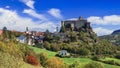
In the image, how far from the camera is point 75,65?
84062 mm

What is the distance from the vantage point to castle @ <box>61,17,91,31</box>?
167 m

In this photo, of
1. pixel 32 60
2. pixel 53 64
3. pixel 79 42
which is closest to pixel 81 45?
pixel 79 42

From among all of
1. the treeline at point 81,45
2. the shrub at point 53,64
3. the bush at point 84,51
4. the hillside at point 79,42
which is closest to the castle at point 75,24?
the hillside at point 79,42

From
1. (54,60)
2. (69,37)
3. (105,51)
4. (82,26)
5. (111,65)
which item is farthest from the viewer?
(82,26)

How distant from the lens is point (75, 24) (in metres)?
174

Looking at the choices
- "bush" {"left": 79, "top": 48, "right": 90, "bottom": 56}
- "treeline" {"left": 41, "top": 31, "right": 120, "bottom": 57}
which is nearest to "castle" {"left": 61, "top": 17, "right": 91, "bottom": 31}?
"treeline" {"left": 41, "top": 31, "right": 120, "bottom": 57}

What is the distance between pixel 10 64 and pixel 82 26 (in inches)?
5801

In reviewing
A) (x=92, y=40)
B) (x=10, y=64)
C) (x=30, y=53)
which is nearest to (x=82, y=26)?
(x=92, y=40)

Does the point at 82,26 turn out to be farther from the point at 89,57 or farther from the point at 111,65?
the point at 111,65

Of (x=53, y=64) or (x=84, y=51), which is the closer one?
(x=53, y=64)

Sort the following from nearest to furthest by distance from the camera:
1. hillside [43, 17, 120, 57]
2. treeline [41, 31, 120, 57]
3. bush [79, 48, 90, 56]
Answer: bush [79, 48, 90, 56] < treeline [41, 31, 120, 57] < hillside [43, 17, 120, 57]

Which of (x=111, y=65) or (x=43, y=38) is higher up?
(x=43, y=38)

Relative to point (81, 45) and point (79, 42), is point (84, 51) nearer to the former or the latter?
point (81, 45)

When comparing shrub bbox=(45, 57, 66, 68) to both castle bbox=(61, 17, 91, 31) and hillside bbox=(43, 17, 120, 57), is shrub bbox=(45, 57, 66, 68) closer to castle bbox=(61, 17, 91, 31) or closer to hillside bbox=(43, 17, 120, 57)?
hillside bbox=(43, 17, 120, 57)
